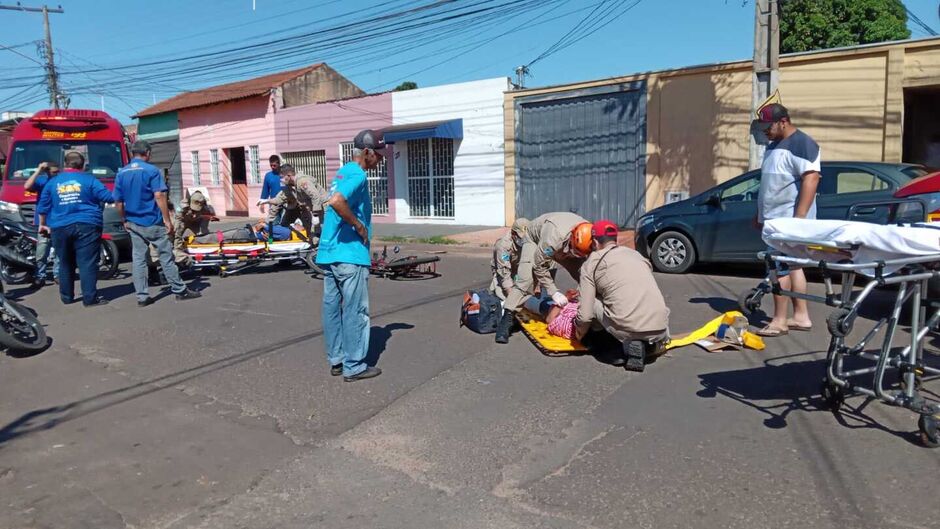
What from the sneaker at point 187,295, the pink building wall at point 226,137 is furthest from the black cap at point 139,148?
the pink building wall at point 226,137

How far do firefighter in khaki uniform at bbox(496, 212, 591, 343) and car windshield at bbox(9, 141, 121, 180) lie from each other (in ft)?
32.3

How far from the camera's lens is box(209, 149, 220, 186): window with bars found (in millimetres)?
27034

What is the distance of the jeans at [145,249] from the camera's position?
26.9ft

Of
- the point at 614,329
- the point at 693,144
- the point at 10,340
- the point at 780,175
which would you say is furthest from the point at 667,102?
the point at 10,340

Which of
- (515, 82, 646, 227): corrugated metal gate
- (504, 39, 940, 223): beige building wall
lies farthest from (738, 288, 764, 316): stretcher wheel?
(515, 82, 646, 227): corrugated metal gate

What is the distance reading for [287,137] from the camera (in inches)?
915

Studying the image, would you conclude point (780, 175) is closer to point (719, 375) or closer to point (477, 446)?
point (719, 375)

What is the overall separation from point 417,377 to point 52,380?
3.00 meters

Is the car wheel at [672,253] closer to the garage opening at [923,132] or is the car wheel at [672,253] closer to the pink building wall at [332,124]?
the garage opening at [923,132]

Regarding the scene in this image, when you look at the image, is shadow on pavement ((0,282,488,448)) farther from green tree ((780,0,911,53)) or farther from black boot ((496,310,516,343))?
green tree ((780,0,911,53))

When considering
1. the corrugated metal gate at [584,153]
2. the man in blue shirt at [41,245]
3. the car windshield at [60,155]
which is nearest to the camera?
the man in blue shirt at [41,245]

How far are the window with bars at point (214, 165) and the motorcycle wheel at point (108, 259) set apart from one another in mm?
17171

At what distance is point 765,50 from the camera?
10.6 meters

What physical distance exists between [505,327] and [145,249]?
479 cm
